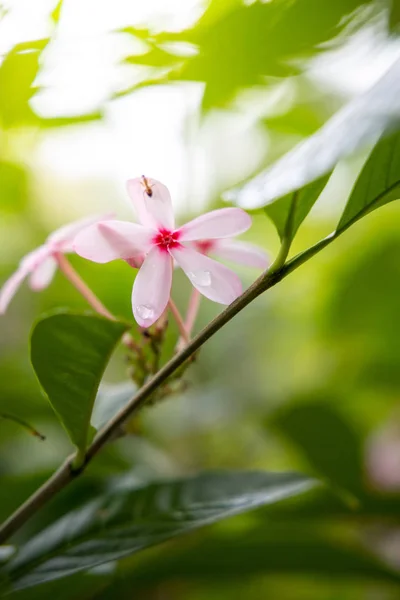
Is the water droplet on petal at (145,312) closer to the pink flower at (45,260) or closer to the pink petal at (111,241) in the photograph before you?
the pink petal at (111,241)

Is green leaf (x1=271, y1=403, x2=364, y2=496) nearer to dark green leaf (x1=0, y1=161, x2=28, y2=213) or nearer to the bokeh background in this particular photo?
the bokeh background

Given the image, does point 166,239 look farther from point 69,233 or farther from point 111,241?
point 69,233

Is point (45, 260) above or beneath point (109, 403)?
above

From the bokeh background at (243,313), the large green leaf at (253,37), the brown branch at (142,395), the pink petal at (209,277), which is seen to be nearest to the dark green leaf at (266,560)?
the bokeh background at (243,313)

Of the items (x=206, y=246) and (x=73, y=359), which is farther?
(x=206, y=246)

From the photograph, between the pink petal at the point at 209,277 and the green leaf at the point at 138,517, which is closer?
the pink petal at the point at 209,277

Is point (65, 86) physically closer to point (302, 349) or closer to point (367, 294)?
point (367, 294)

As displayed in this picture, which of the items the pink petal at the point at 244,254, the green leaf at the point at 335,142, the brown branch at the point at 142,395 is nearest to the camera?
the green leaf at the point at 335,142

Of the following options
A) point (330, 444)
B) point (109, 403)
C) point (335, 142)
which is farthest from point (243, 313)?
point (335, 142)

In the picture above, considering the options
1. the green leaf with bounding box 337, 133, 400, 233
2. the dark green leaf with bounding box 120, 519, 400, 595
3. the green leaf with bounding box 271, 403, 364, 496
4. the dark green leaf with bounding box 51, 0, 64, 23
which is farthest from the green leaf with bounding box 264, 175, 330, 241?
the green leaf with bounding box 271, 403, 364, 496
